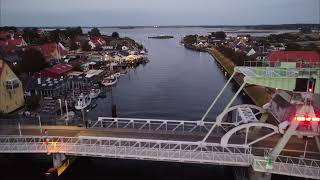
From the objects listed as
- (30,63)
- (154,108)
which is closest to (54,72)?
(30,63)

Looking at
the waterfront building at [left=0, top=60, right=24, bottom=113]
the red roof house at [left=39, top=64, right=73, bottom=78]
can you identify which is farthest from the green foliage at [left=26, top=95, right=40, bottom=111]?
the red roof house at [left=39, top=64, right=73, bottom=78]

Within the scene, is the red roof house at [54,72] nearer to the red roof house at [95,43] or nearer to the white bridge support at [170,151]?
the white bridge support at [170,151]

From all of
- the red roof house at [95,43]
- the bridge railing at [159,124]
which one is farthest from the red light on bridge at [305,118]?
the red roof house at [95,43]

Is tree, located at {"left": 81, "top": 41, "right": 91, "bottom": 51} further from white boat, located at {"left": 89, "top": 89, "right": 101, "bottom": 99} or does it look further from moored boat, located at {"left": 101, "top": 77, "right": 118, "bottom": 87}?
white boat, located at {"left": 89, "top": 89, "right": 101, "bottom": 99}

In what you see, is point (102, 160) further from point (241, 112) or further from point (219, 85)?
point (219, 85)

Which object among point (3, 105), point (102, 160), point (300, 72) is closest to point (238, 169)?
point (300, 72)

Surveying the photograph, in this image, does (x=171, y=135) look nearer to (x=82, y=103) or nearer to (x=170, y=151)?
(x=170, y=151)

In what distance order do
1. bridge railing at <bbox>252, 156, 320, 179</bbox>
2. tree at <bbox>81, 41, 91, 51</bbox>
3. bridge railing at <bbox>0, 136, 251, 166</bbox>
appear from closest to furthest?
bridge railing at <bbox>252, 156, 320, 179</bbox>, bridge railing at <bbox>0, 136, 251, 166</bbox>, tree at <bbox>81, 41, 91, 51</bbox>
